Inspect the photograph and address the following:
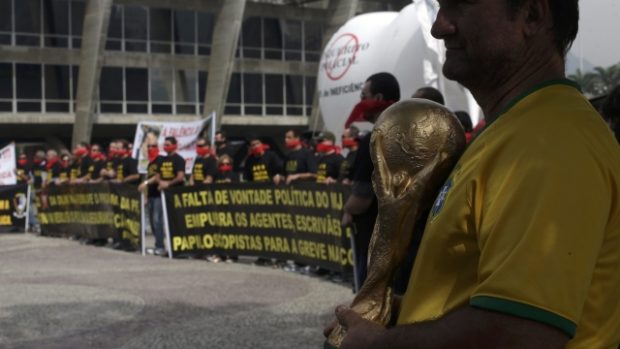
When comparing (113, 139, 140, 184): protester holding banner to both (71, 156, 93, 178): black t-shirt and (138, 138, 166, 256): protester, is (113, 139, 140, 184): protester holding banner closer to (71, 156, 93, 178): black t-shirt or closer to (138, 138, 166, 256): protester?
(71, 156, 93, 178): black t-shirt

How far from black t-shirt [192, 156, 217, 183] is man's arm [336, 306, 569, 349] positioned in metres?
13.0

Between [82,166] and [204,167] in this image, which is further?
[82,166]

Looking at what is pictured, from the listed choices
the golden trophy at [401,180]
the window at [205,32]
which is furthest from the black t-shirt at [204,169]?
the window at [205,32]

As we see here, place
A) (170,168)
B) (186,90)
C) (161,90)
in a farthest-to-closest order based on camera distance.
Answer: (186,90) < (161,90) < (170,168)

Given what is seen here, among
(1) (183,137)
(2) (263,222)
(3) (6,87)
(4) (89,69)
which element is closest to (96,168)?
(1) (183,137)

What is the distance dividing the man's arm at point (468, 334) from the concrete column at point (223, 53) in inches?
1691

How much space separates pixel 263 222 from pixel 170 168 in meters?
2.40

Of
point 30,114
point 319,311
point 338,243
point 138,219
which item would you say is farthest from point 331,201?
point 30,114

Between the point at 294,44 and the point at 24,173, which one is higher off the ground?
the point at 294,44

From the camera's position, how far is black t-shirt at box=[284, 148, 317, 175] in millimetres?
12336

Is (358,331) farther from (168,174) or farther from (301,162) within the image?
(168,174)

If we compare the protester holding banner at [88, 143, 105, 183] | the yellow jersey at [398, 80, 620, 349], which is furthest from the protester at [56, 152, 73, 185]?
the yellow jersey at [398, 80, 620, 349]

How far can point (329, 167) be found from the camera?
11.4m

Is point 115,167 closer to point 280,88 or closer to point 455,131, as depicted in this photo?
point 455,131
